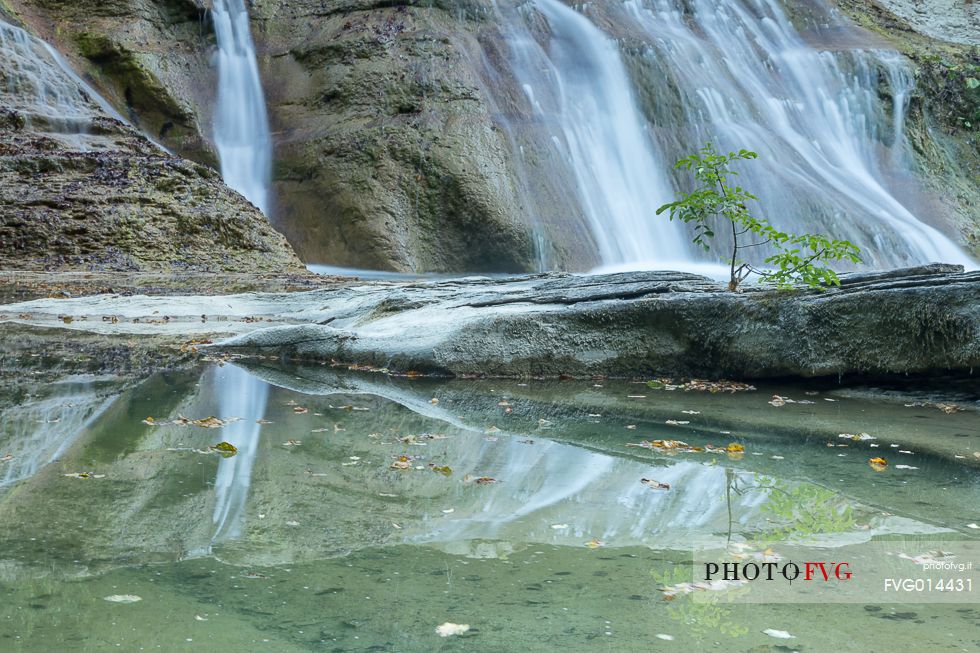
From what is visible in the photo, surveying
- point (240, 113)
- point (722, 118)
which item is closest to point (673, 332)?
point (240, 113)

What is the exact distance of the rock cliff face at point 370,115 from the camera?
16656mm

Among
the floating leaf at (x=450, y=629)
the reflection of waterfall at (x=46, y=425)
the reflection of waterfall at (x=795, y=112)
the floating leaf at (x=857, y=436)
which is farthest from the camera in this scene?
the reflection of waterfall at (x=795, y=112)

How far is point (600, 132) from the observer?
18.7 meters

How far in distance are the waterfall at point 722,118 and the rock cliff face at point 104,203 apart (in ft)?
21.5

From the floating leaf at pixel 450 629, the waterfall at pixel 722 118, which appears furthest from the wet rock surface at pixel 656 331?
the waterfall at pixel 722 118

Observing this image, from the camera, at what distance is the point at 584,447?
4648 millimetres

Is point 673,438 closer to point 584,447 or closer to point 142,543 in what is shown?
point 584,447

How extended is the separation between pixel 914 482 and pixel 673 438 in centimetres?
121

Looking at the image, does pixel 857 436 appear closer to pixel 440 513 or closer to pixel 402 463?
pixel 402 463

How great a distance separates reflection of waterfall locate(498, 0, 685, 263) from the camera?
1728 centimetres

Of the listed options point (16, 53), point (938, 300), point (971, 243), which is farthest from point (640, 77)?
point (938, 300)

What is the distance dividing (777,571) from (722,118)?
707 inches

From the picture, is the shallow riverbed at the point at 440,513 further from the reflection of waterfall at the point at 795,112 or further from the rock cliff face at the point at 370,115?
the reflection of waterfall at the point at 795,112

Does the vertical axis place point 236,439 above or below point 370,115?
below
